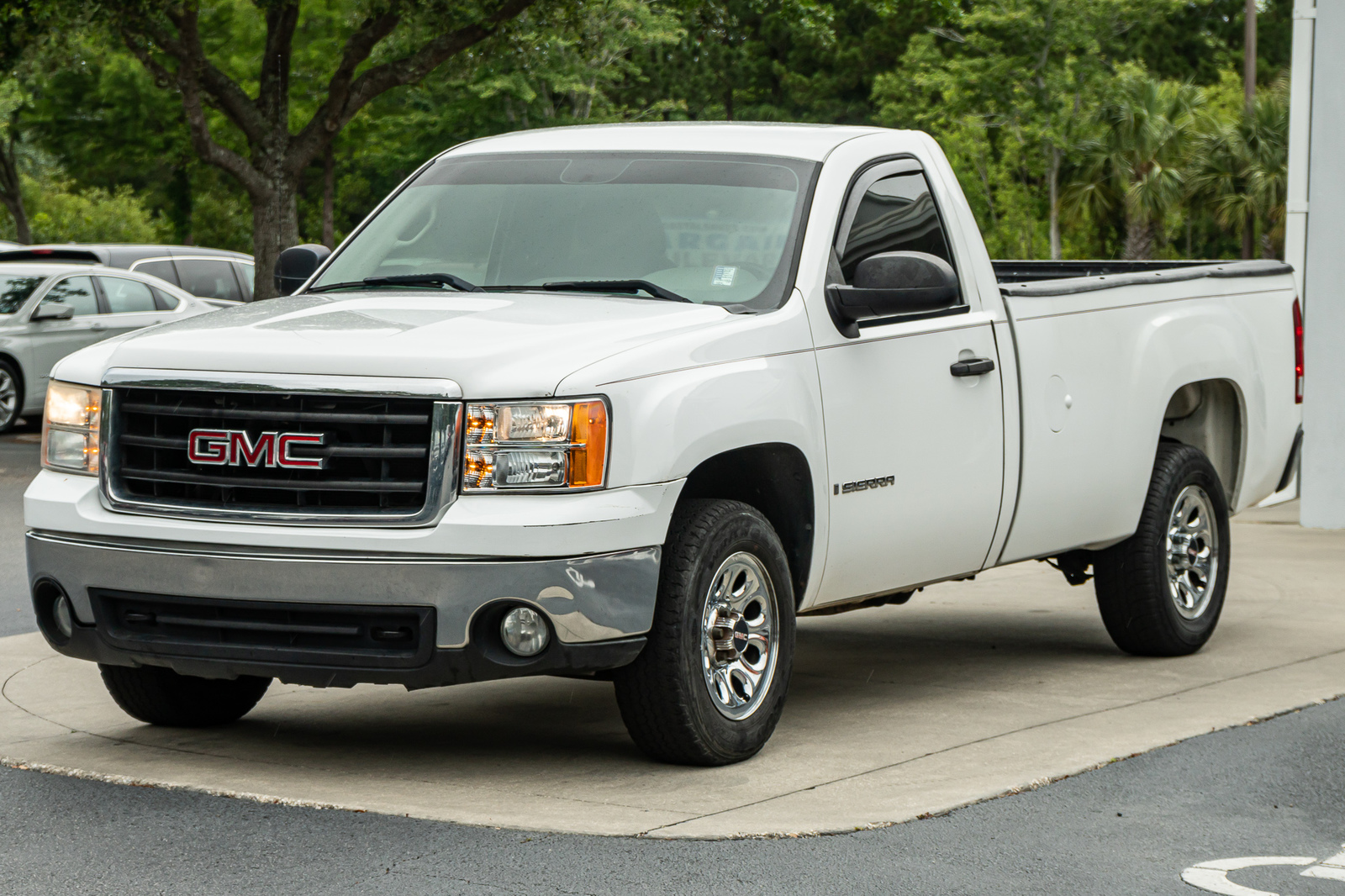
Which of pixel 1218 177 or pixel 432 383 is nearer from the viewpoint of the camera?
pixel 432 383

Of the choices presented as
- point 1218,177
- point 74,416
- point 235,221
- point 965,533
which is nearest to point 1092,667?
point 965,533

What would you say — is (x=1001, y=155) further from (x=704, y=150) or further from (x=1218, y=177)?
(x=704, y=150)

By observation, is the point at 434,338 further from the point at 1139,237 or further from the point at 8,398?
the point at 1139,237

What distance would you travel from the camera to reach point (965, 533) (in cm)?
673

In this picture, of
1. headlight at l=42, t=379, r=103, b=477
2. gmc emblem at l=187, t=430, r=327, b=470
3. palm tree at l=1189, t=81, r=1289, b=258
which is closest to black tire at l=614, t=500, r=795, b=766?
gmc emblem at l=187, t=430, r=327, b=470

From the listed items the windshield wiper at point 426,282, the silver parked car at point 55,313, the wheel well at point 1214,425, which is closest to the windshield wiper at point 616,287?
the windshield wiper at point 426,282

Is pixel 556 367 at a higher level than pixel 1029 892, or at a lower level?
higher

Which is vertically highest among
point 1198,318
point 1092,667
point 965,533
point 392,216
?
point 392,216

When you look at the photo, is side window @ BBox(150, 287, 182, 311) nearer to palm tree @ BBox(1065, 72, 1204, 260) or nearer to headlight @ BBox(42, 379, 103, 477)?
headlight @ BBox(42, 379, 103, 477)

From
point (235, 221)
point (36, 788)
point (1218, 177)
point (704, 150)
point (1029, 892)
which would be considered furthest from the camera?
point (235, 221)

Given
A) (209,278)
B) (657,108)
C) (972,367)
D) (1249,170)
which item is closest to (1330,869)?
(972,367)

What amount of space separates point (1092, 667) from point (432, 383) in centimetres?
381

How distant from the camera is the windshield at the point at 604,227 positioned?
6.20 m

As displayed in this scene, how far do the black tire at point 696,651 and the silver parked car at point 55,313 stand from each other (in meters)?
14.4
